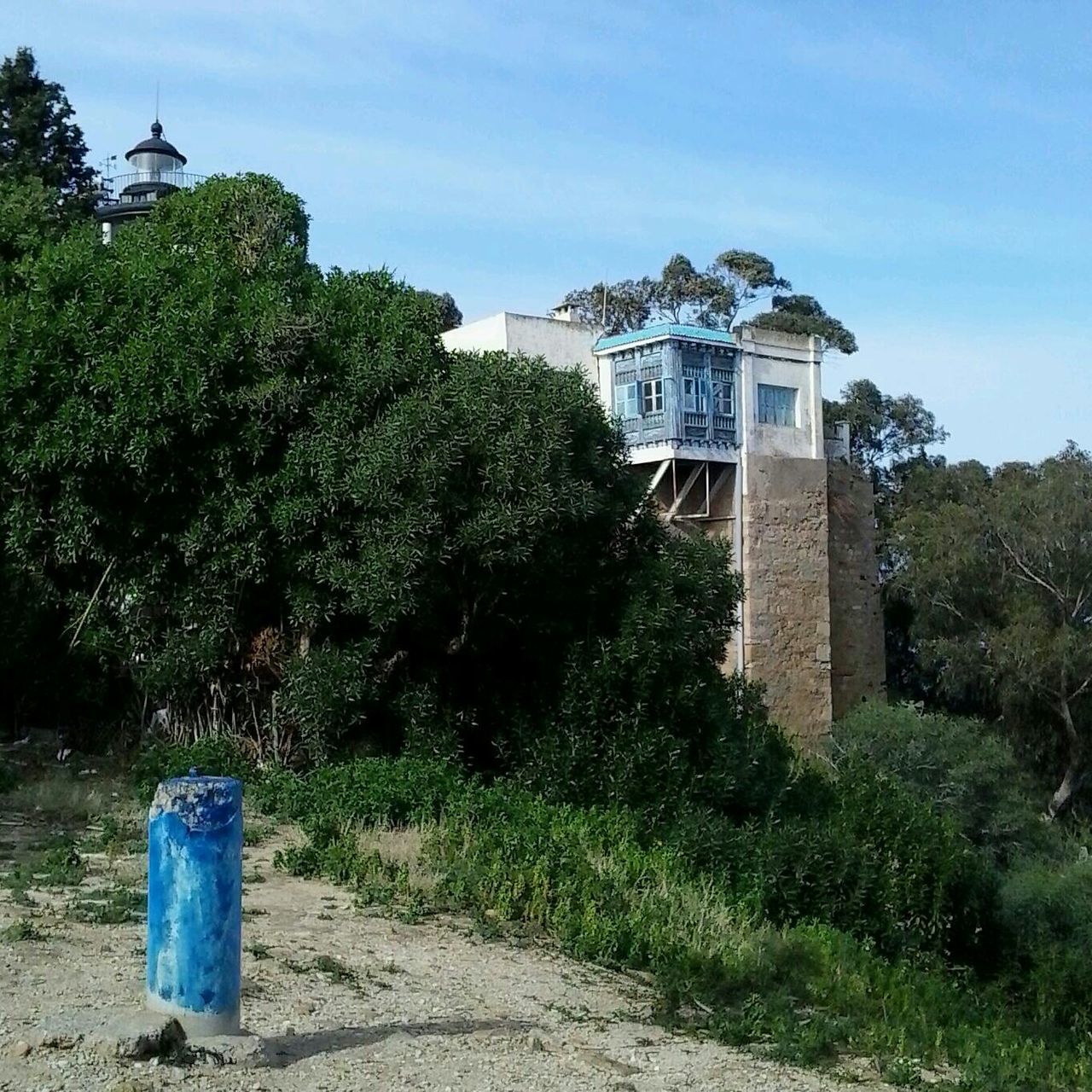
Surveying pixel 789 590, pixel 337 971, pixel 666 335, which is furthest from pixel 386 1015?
pixel 789 590

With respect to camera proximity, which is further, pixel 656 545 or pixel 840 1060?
pixel 656 545

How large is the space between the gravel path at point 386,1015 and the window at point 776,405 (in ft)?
93.7

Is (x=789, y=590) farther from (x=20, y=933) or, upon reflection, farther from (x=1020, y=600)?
(x=20, y=933)

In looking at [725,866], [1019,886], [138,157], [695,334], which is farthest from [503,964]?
[138,157]

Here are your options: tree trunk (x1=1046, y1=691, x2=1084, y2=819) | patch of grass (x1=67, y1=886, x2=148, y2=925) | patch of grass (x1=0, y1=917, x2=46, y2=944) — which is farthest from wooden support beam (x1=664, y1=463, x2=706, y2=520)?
patch of grass (x1=0, y1=917, x2=46, y2=944)

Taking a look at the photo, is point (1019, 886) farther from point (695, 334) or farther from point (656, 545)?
point (695, 334)

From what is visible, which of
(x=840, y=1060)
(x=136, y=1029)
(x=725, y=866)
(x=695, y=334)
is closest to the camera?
(x=136, y=1029)

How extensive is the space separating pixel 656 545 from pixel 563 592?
1800 mm

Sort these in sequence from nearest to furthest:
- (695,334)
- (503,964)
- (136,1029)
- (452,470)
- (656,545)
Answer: (136,1029)
(503,964)
(452,470)
(656,545)
(695,334)

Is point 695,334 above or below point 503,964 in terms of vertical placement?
above

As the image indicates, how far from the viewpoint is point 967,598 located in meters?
36.3

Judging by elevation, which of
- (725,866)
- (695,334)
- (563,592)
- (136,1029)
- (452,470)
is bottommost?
(725,866)

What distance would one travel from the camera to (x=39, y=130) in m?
33.5

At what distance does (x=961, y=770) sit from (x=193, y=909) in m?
27.7
